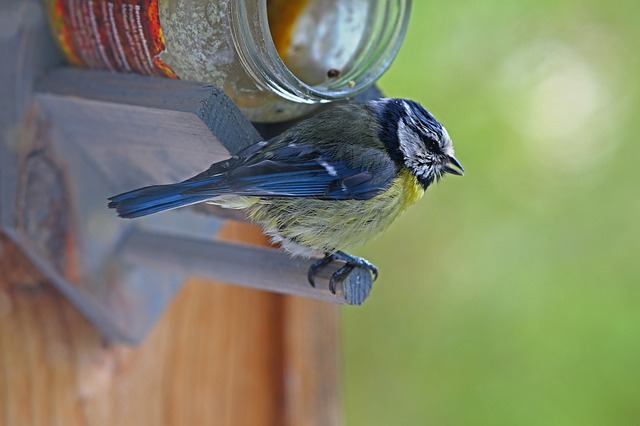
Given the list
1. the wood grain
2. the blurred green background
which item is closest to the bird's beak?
the wood grain

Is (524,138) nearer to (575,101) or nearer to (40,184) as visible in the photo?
(575,101)

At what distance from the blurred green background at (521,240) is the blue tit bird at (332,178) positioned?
1.03 metres

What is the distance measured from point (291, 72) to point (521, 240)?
1368 millimetres

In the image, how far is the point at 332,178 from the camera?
1092 millimetres

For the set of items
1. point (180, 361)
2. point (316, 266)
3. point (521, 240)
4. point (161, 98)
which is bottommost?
point (180, 361)

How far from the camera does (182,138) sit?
103 cm

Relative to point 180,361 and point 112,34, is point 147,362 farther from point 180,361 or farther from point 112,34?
point 112,34

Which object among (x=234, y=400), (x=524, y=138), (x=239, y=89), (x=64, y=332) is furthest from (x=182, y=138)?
(x=524, y=138)

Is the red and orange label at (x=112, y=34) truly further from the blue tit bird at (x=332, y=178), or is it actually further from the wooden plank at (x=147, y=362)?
the wooden plank at (x=147, y=362)

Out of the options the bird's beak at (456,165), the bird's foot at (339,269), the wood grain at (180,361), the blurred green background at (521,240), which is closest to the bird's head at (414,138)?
the bird's beak at (456,165)

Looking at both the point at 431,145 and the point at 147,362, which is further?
the point at 147,362

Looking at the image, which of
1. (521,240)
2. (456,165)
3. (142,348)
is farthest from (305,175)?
(521,240)

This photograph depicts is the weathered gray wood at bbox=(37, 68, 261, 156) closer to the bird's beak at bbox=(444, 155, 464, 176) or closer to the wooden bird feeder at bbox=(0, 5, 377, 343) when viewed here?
the wooden bird feeder at bbox=(0, 5, 377, 343)

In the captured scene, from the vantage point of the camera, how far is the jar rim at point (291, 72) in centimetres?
98
